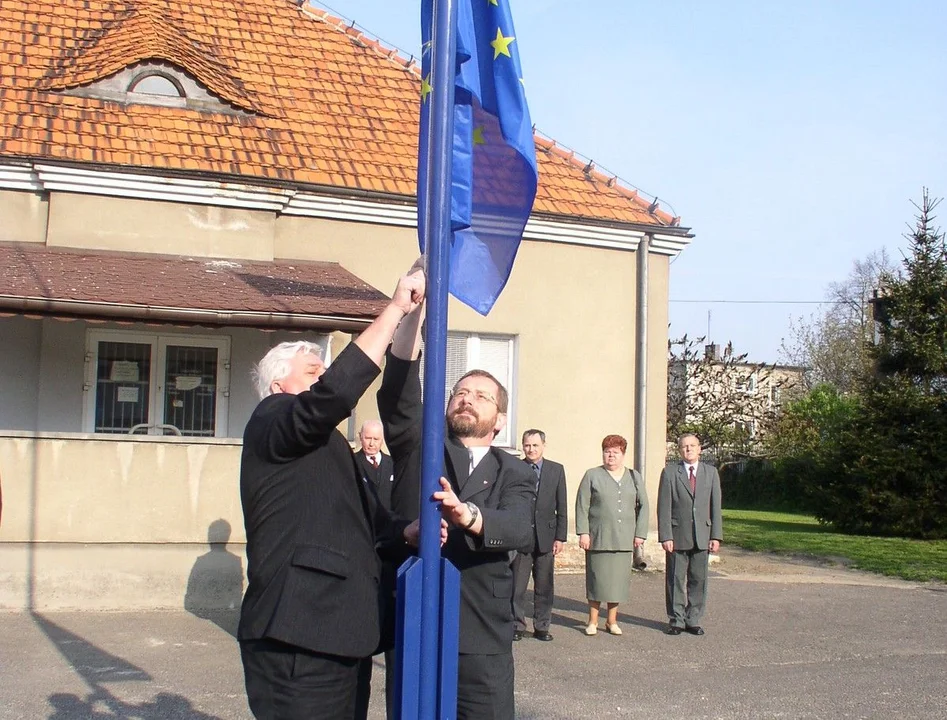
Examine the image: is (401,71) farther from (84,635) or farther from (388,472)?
(388,472)

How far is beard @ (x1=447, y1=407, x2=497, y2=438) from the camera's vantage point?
4.23 meters

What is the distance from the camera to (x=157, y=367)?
11.6 metres

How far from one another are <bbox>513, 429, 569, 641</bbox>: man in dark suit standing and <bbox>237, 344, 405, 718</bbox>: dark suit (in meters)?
6.06

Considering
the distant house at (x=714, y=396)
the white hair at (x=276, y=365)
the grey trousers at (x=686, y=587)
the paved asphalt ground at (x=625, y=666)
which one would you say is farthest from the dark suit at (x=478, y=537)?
the distant house at (x=714, y=396)

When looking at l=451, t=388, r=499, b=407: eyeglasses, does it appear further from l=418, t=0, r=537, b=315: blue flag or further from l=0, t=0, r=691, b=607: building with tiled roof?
l=0, t=0, r=691, b=607: building with tiled roof

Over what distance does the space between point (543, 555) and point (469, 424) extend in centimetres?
583

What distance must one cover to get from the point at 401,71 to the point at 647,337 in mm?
5052

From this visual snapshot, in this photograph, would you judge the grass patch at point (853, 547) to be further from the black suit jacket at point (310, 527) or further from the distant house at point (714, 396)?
the black suit jacket at point (310, 527)

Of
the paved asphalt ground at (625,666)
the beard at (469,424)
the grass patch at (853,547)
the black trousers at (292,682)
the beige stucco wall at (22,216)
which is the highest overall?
the beige stucco wall at (22,216)

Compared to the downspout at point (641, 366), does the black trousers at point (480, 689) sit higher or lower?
lower

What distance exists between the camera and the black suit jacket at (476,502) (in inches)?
151

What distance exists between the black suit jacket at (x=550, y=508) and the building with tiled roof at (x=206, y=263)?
2206mm

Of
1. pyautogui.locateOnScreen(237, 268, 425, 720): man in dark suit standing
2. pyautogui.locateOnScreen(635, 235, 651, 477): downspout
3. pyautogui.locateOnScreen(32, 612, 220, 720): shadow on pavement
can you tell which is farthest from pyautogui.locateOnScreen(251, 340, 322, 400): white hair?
pyautogui.locateOnScreen(635, 235, 651, 477): downspout

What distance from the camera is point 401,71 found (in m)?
15.4
